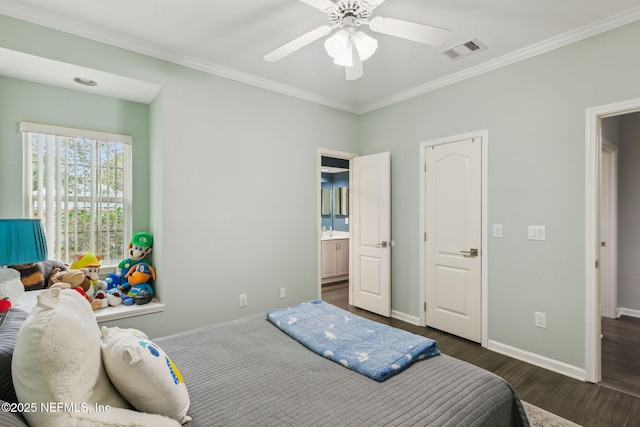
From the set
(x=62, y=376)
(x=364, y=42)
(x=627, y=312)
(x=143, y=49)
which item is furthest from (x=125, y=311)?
(x=627, y=312)

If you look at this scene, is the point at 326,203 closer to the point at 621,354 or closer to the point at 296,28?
the point at 296,28

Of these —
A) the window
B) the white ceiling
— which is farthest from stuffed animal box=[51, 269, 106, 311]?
the white ceiling

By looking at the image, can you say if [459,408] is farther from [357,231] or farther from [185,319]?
[357,231]

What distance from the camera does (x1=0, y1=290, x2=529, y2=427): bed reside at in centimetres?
121

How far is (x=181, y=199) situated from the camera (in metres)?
2.99

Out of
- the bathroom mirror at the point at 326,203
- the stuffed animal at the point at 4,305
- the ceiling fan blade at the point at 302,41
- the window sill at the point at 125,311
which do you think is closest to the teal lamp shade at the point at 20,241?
the stuffed animal at the point at 4,305

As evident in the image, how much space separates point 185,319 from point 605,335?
4367mm

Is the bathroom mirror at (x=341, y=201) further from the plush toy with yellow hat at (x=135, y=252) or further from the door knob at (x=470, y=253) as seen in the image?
the plush toy with yellow hat at (x=135, y=252)

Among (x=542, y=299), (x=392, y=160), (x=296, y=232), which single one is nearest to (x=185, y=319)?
(x=296, y=232)

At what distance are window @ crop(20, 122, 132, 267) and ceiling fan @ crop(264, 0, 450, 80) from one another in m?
2.12

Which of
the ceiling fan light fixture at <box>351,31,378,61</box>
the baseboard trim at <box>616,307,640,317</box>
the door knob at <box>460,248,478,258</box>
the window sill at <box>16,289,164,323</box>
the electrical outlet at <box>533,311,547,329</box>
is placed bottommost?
the baseboard trim at <box>616,307,640,317</box>

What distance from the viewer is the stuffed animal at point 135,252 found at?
10.0ft

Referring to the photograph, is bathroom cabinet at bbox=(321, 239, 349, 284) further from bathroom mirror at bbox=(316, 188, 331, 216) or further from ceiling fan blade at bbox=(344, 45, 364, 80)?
ceiling fan blade at bbox=(344, 45, 364, 80)

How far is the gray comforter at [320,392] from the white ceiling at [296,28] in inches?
89.3
